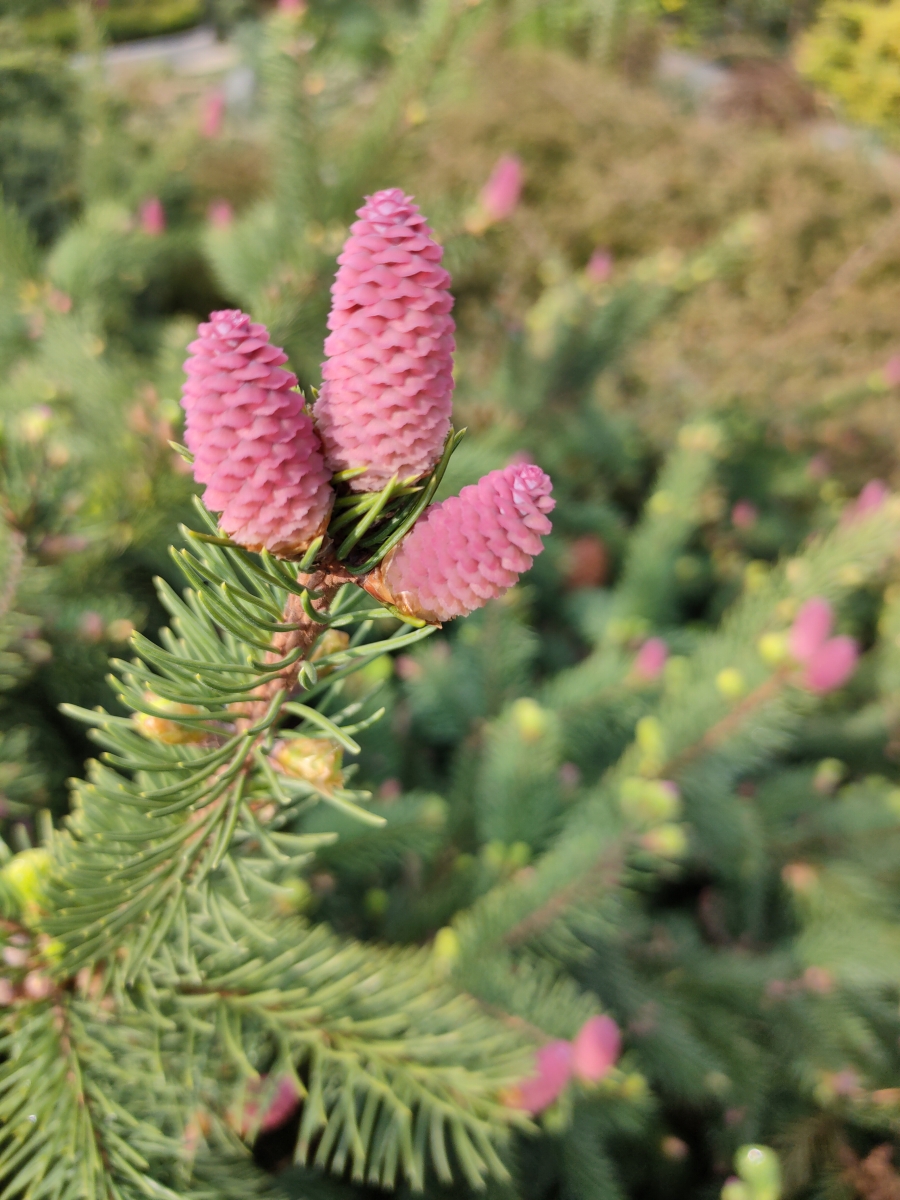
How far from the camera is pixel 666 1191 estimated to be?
0.87 meters

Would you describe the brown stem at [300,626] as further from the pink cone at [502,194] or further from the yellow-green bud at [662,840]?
the pink cone at [502,194]

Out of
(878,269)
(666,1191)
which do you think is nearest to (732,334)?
(878,269)

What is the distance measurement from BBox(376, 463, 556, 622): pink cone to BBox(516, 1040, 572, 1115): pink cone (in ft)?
1.15

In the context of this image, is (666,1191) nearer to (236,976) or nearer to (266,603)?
(236,976)

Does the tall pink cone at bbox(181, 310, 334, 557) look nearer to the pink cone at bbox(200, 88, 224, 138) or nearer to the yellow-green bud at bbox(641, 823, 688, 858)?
the yellow-green bud at bbox(641, 823, 688, 858)

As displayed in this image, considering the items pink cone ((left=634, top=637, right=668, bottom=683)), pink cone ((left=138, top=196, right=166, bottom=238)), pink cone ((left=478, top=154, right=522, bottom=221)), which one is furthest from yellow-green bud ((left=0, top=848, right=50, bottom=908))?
pink cone ((left=138, top=196, right=166, bottom=238))

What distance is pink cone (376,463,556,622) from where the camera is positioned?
24cm

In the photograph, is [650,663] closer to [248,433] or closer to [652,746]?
[652,746]

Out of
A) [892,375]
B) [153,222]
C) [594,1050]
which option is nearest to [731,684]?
[594,1050]

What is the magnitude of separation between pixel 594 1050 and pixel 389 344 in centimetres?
56

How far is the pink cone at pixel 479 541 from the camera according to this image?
0.80 feet

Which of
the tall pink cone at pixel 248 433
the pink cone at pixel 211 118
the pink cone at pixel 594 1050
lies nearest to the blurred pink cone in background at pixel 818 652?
the pink cone at pixel 594 1050

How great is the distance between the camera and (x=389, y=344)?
0.23 meters

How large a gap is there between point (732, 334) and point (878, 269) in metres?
Result: 0.69
